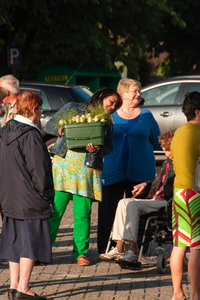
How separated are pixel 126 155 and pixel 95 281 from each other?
147 cm

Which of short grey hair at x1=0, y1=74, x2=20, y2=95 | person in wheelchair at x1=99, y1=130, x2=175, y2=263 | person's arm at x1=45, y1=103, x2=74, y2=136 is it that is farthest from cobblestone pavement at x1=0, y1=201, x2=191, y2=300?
short grey hair at x1=0, y1=74, x2=20, y2=95

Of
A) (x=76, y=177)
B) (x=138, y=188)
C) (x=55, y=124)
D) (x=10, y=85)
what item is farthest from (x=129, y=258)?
(x=10, y=85)

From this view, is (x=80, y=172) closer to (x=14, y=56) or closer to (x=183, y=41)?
(x=14, y=56)

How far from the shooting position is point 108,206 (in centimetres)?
544

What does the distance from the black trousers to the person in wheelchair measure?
0.58 ft

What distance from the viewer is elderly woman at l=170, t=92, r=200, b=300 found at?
369 centimetres

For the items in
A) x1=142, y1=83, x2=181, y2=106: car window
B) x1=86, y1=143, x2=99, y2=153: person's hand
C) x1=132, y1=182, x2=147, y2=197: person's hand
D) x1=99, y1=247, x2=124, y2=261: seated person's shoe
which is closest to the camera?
x1=86, y1=143, x2=99, y2=153: person's hand

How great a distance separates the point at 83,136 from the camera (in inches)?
177

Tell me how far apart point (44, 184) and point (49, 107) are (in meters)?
6.75

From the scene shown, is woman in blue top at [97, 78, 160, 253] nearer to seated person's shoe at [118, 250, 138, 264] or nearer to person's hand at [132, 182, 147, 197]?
person's hand at [132, 182, 147, 197]

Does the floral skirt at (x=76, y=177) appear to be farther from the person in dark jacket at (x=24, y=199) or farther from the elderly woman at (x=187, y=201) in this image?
the elderly woman at (x=187, y=201)

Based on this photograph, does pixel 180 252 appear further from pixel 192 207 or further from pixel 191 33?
pixel 191 33

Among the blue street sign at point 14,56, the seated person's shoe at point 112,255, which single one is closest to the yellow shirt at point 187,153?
the seated person's shoe at point 112,255

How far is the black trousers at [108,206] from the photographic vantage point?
5.43 metres
